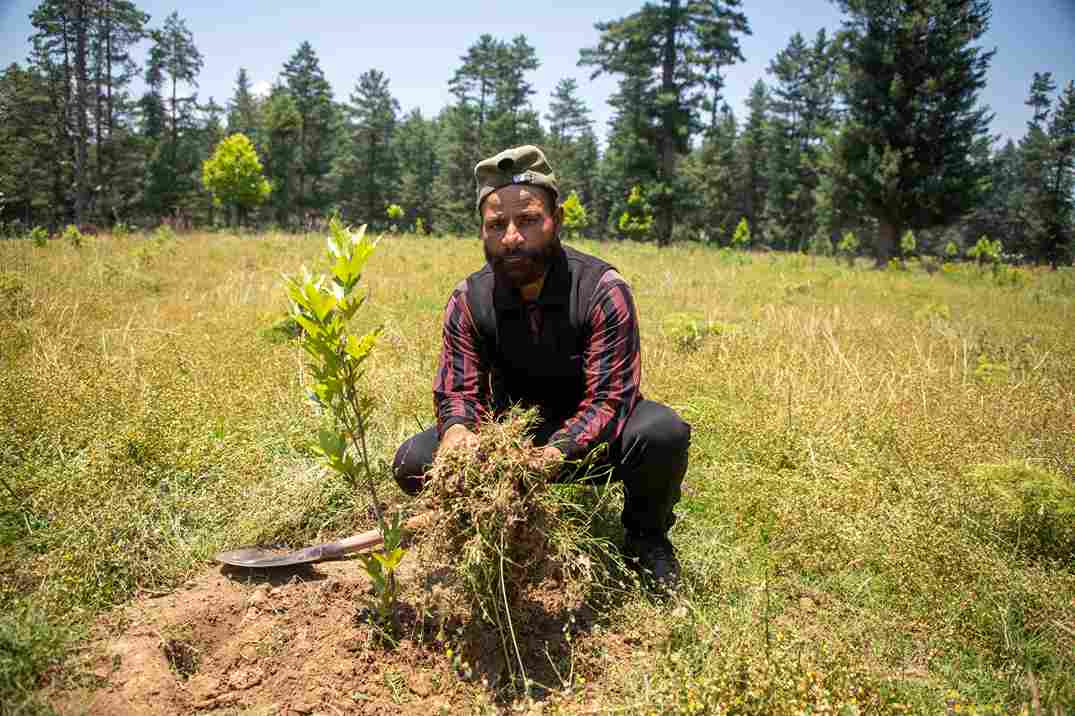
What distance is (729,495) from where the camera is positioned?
2.91m

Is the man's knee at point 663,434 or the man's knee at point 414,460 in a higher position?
the man's knee at point 663,434

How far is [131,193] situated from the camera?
32938mm

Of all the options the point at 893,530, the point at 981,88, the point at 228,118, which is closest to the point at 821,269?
the point at 981,88

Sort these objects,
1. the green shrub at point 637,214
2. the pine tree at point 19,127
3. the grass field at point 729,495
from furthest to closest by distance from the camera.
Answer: the green shrub at point 637,214, the pine tree at point 19,127, the grass field at point 729,495

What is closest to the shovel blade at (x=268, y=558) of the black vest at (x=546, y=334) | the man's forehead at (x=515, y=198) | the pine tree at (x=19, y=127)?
the black vest at (x=546, y=334)

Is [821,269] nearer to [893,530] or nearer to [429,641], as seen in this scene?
[893,530]

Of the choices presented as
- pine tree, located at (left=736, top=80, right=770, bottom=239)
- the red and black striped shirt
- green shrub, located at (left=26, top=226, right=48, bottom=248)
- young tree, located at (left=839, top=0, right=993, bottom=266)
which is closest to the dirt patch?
the red and black striped shirt

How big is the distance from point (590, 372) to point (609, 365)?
85 mm

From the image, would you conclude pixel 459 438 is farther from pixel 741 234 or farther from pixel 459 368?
pixel 741 234

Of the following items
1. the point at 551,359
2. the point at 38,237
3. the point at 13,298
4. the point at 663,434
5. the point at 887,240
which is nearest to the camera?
the point at 663,434

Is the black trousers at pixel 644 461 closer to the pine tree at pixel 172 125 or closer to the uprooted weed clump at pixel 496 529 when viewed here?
the uprooted weed clump at pixel 496 529

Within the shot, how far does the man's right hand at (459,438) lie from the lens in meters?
1.81

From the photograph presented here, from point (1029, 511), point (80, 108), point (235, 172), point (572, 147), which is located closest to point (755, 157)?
point (572, 147)

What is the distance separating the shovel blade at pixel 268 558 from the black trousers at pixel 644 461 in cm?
46
